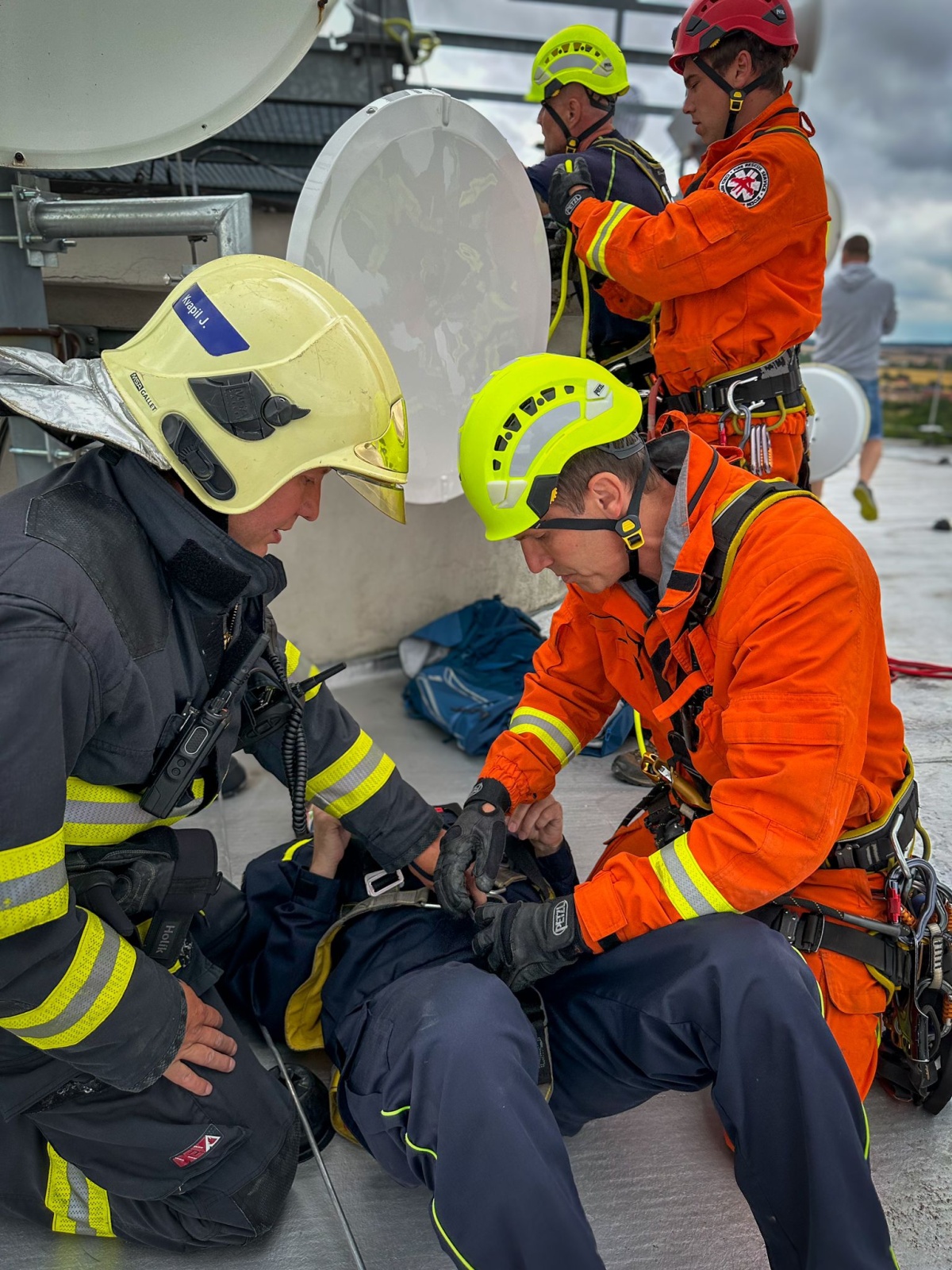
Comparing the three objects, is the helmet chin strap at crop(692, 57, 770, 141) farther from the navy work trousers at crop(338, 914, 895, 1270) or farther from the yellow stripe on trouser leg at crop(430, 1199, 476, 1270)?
the yellow stripe on trouser leg at crop(430, 1199, 476, 1270)

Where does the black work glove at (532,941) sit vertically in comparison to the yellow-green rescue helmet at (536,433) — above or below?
below

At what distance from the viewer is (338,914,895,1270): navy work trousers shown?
1454 millimetres

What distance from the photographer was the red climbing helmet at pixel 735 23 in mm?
2973

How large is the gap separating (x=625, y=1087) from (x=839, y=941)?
0.51m

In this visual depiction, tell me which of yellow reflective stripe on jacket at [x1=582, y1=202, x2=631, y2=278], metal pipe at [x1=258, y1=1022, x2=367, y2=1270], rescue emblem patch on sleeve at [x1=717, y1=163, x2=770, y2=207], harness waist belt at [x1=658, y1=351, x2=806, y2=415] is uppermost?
rescue emblem patch on sleeve at [x1=717, y1=163, x2=770, y2=207]

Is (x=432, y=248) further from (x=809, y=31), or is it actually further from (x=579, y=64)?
(x=809, y=31)

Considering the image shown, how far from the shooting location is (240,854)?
3.29m

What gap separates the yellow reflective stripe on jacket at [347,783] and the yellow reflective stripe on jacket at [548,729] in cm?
35

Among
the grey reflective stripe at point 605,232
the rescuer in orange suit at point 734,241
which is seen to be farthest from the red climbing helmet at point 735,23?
the grey reflective stripe at point 605,232

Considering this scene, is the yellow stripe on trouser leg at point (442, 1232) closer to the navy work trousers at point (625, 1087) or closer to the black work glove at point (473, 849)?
the navy work trousers at point (625, 1087)

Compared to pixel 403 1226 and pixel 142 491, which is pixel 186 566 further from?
pixel 403 1226

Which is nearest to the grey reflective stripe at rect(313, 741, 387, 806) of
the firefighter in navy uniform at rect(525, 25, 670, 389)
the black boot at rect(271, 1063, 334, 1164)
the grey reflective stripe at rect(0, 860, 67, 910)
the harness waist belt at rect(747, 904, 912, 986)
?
the black boot at rect(271, 1063, 334, 1164)

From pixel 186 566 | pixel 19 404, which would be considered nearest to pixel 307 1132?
pixel 186 566

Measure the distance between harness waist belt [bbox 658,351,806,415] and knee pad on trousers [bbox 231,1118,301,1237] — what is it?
97.1 inches
